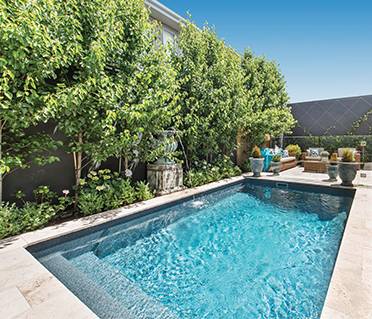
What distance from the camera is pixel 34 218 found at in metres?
3.66

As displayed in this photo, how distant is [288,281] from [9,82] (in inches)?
194

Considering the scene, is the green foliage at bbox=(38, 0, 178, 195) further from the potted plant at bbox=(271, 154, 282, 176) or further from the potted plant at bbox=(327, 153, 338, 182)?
the potted plant at bbox=(327, 153, 338, 182)

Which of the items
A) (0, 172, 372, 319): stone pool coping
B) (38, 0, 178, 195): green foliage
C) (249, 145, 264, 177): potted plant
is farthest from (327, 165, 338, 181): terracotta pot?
(38, 0, 178, 195): green foliage

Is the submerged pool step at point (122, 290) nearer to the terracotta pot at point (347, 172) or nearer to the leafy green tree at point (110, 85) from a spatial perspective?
the leafy green tree at point (110, 85)

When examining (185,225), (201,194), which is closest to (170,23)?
(201,194)

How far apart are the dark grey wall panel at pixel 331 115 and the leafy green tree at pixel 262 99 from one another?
120 inches

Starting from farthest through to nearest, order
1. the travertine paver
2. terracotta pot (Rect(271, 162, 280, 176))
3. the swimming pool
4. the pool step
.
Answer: terracotta pot (Rect(271, 162, 280, 176)) < the swimming pool < the pool step < the travertine paver

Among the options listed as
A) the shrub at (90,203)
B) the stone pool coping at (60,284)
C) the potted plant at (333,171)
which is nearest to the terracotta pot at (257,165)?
the potted plant at (333,171)

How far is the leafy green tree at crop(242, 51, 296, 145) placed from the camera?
32.6 feet

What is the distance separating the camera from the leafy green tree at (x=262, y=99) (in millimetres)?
9945

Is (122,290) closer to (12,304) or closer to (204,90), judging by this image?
(12,304)

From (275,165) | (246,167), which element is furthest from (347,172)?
(246,167)

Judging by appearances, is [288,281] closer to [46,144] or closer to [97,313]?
[97,313]

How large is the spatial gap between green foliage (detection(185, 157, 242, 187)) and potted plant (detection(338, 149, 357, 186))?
3670mm
